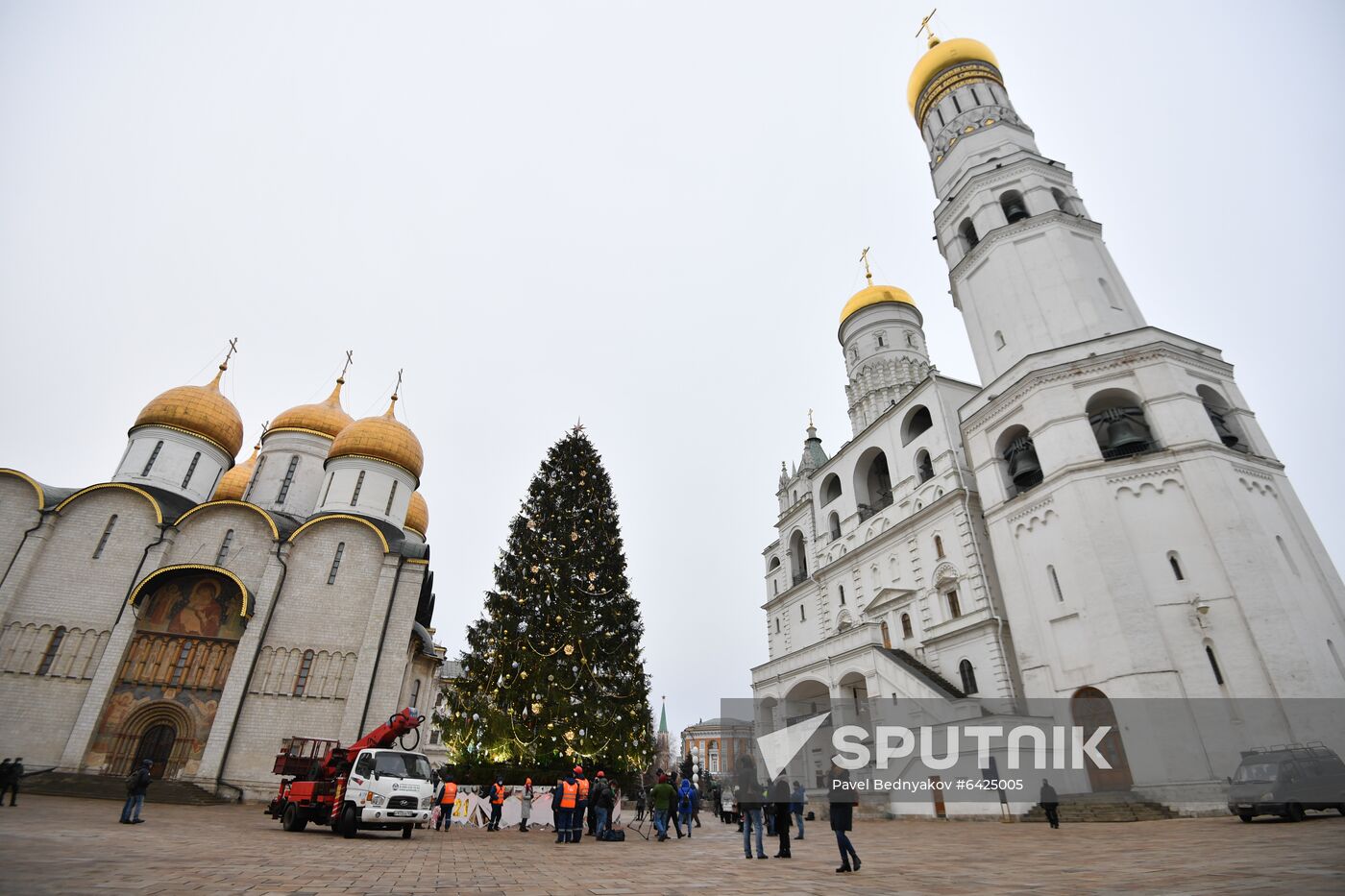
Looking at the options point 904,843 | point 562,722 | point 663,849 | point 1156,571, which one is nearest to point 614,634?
point 562,722

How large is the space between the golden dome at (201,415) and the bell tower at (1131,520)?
102 feet

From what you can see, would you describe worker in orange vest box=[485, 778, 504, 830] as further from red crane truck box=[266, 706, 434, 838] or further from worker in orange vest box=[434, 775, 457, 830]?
red crane truck box=[266, 706, 434, 838]

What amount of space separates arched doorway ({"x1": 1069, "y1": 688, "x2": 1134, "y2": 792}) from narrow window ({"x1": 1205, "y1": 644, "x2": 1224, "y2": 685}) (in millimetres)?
2550

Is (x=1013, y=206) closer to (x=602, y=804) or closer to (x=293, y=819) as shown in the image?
(x=602, y=804)

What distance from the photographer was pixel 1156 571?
1728 cm

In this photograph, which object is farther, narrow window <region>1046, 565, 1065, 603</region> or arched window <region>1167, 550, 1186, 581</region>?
narrow window <region>1046, 565, 1065, 603</region>

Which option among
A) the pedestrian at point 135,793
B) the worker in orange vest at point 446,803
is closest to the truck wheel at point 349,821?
the worker in orange vest at point 446,803

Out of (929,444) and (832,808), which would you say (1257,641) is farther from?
(832,808)

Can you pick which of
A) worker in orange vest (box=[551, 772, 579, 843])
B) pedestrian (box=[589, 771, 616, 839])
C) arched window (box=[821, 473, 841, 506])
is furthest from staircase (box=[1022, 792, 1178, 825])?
arched window (box=[821, 473, 841, 506])

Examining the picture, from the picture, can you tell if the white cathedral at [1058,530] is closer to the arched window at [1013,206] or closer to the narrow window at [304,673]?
the arched window at [1013,206]

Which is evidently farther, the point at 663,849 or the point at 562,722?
the point at 562,722

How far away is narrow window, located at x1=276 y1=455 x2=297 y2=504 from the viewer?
2905cm

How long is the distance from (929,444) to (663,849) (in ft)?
65.1

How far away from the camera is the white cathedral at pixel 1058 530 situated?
16.0 m
